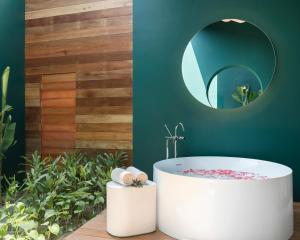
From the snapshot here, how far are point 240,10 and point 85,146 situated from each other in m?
2.34

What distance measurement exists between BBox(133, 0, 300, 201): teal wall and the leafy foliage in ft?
1.79

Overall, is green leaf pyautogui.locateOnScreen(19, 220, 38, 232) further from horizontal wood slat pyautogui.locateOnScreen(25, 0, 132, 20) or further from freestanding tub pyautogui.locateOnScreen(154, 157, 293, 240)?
horizontal wood slat pyautogui.locateOnScreen(25, 0, 132, 20)

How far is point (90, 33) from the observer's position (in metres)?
3.56

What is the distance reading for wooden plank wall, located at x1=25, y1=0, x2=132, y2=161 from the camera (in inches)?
134

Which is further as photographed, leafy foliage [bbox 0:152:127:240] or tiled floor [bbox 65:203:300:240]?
leafy foliage [bbox 0:152:127:240]

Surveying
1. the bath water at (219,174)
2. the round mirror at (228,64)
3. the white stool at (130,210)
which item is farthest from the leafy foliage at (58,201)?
the round mirror at (228,64)

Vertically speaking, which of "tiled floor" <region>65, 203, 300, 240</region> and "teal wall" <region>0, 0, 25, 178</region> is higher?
"teal wall" <region>0, 0, 25, 178</region>

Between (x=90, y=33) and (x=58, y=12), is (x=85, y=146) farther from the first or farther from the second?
(x=58, y=12)

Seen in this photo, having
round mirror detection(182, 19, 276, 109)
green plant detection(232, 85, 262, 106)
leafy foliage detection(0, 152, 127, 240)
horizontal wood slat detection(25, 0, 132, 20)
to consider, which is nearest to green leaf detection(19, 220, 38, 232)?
leafy foliage detection(0, 152, 127, 240)

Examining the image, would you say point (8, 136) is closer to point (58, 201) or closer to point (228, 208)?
point (58, 201)

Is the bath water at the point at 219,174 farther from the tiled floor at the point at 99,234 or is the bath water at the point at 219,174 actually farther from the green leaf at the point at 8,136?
the green leaf at the point at 8,136

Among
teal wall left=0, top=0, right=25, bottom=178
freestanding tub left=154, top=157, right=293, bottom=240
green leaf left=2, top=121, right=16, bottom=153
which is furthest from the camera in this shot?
teal wall left=0, top=0, right=25, bottom=178

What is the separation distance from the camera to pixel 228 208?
1.76m

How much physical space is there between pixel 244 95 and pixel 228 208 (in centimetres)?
142
